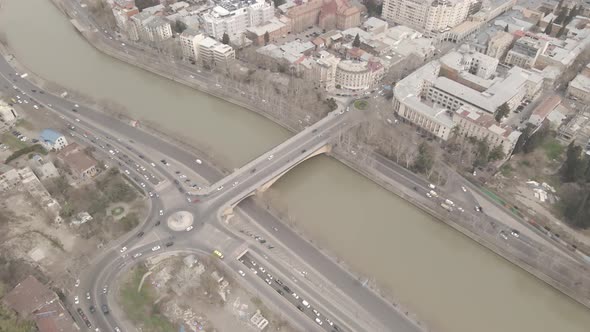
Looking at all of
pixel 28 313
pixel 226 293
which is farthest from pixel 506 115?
pixel 28 313

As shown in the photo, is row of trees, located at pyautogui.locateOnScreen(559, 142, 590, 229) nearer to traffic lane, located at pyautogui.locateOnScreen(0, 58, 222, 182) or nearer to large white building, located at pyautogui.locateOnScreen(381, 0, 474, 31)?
large white building, located at pyautogui.locateOnScreen(381, 0, 474, 31)

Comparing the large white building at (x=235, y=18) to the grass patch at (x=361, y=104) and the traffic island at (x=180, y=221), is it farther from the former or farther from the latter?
the traffic island at (x=180, y=221)

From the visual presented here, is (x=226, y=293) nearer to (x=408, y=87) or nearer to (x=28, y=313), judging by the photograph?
(x=28, y=313)

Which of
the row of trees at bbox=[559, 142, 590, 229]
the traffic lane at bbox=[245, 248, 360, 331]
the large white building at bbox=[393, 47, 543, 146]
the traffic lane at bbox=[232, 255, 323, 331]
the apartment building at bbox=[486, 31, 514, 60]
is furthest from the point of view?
the apartment building at bbox=[486, 31, 514, 60]

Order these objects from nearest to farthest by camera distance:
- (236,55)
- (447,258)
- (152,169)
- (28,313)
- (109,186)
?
(28,313) < (447,258) < (109,186) < (152,169) < (236,55)

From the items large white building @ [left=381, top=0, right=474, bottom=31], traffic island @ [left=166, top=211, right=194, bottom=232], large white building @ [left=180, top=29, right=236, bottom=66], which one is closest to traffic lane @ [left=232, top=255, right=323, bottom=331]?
traffic island @ [left=166, top=211, right=194, bottom=232]

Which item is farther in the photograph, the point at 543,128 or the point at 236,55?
the point at 236,55
